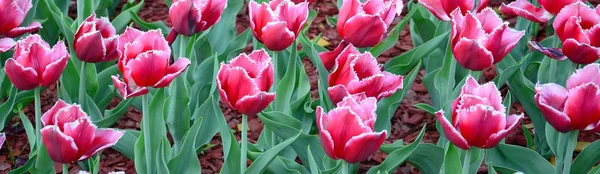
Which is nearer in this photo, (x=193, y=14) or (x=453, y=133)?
(x=453, y=133)

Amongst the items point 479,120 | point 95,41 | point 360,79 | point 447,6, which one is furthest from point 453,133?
point 95,41

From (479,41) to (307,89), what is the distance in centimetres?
55

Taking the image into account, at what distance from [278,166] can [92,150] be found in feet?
1.62

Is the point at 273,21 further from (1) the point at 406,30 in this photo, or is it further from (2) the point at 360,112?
(1) the point at 406,30

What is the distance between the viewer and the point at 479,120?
1648 mm

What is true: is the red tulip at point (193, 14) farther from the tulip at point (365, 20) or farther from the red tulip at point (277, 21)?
the tulip at point (365, 20)

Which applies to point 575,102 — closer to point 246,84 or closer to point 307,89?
point 246,84

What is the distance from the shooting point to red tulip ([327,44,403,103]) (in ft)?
5.98

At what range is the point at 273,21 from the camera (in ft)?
6.66

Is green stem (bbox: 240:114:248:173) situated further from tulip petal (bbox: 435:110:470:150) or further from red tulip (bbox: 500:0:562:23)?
red tulip (bbox: 500:0:562:23)

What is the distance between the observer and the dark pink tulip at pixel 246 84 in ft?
5.74

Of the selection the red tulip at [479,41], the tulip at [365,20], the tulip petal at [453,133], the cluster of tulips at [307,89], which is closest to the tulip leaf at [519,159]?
the cluster of tulips at [307,89]

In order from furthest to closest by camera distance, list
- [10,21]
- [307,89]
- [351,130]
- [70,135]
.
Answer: [307,89] → [10,21] → [70,135] → [351,130]

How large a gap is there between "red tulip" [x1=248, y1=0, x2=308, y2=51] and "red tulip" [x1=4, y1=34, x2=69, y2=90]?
45 cm
